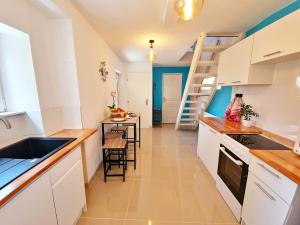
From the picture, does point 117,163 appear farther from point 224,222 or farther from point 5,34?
point 5,34

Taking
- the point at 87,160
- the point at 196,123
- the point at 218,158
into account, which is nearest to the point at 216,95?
the point at 196,123

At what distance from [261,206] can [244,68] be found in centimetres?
162

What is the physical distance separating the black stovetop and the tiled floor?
86 cm

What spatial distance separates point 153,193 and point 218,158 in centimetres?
105

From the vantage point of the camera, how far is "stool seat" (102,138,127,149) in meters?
2.13

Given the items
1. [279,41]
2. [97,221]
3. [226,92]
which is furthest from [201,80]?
[97,221]

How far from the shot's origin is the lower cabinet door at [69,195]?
1.16m

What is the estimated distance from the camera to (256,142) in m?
1.57

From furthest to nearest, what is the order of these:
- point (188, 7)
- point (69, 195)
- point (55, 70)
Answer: point (55, 70), point (69, 195), point (188, 7)

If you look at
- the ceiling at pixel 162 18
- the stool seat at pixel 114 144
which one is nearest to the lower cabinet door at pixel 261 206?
the stool seat at pixel 114 144

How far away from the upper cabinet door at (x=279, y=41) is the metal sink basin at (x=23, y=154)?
90.8 inches

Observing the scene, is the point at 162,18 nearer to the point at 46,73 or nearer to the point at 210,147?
the point at 46,73

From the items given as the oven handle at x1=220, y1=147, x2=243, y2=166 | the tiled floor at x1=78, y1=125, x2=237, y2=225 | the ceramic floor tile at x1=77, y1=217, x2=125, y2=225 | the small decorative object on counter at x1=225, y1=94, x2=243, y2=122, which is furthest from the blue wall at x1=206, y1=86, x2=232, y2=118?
the ceramic floor tile at x1=77, y1=217, x2=125, y2=225

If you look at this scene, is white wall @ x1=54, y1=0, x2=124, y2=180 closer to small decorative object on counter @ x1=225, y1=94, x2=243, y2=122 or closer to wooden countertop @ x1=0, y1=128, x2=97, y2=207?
wooden countertop @ x1=0, y1=128, x2=97, y2=207
